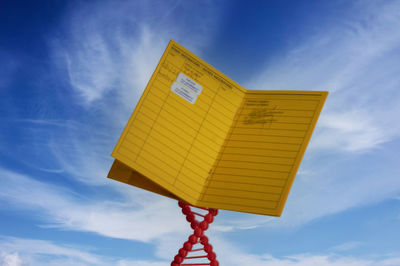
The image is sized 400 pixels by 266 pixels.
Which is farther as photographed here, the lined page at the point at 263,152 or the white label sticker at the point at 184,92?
the white label sticker at the point at 184,92

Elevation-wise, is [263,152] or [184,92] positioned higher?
[184,92]

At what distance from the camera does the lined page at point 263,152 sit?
6.40 ft

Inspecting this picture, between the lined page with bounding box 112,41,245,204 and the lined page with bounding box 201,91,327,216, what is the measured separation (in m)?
0.08

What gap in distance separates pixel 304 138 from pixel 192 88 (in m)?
0.75

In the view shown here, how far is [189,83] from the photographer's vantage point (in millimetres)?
2297

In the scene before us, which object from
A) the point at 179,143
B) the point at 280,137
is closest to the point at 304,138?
the point at 280,137

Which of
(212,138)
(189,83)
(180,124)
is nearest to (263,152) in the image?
(212,138)

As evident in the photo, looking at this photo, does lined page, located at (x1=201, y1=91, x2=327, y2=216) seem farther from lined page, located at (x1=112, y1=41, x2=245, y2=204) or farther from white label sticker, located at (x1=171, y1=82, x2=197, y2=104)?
white label sticker, located at (x1=171, y1=82, x2=197, y2=104)

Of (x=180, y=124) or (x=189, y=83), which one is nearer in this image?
(x=180, y=124)

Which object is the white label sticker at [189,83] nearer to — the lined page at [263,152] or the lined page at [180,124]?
the lined page at [180,124]

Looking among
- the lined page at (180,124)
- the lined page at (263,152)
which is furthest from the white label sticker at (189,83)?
the lined page at (263,152)

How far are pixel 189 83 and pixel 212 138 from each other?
0.38 m

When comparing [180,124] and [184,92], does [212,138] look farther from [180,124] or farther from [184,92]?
[184,92]

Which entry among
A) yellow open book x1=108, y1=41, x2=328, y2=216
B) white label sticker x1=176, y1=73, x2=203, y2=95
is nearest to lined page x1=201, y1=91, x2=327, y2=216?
yellow open book x1=108, y1=41, x2=328, y2=216
